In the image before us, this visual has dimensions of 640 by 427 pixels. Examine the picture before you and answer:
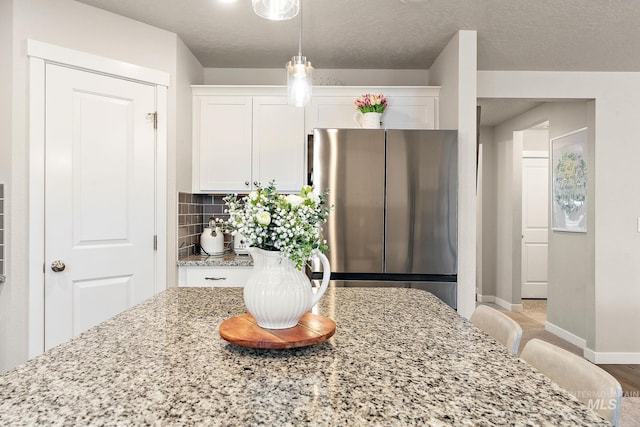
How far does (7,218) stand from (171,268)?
3.27 ft

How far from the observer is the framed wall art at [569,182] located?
3.78m

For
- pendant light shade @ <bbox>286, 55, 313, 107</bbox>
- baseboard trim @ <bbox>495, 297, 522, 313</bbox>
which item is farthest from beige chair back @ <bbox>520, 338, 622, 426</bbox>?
baseboard trim @ <bbox>495, 297, 522, 313</bbox>

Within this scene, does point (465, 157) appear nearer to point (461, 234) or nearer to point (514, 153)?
point (461, 234)

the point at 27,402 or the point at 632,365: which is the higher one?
the point at 27,402

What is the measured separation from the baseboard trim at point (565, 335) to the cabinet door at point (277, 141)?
2.97 meters

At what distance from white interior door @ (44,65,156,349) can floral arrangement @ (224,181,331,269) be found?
1.85m

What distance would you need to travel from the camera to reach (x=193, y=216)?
130 inches

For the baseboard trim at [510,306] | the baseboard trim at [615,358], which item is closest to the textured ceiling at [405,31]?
the baseboard trim at [615,358]

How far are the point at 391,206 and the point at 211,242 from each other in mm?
1495

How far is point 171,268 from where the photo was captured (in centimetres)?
286

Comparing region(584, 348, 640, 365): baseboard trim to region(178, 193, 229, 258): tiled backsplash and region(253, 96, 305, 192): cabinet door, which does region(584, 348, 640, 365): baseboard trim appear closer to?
region(253, 96, 305, 192): cabinet door

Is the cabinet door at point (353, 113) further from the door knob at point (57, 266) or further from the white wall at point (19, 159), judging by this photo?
the door knob at point (57, 266)

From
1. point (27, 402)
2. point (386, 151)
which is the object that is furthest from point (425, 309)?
point (386, 151)

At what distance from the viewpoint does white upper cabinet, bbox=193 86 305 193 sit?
3242 mm
